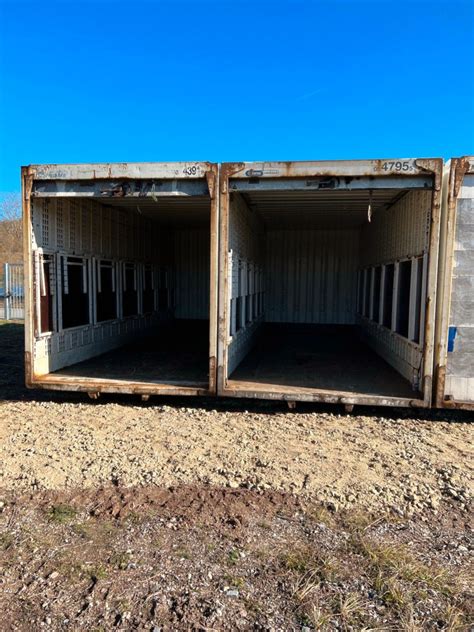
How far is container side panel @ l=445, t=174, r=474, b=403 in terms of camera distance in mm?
5949

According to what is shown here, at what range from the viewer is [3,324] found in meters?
18.0

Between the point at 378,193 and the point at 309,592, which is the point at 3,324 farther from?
the point at 309,592

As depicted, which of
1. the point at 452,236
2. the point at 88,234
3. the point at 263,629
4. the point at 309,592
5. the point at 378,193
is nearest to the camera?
the point at 263,629

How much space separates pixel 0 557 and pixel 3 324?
16702 millimetres

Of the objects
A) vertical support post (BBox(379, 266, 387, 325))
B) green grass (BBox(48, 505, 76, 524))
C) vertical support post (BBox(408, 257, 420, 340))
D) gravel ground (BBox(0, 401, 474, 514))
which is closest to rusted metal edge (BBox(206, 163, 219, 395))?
gravel ground (BBox(0, 401, 474, 514))

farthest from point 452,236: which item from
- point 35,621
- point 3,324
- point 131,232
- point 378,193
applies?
point 3,324

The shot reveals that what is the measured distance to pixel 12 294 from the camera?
65.5ft

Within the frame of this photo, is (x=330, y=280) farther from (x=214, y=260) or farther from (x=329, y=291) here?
(x=214, y=260)

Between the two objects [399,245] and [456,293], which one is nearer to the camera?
[456,293]

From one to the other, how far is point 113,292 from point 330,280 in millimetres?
7654

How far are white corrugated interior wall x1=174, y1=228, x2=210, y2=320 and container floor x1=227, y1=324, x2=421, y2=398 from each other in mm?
3395

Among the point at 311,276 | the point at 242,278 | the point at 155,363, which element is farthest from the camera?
the point at 311,276

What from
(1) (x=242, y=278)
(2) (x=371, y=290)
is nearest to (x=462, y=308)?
(1) (x=242, y=278)

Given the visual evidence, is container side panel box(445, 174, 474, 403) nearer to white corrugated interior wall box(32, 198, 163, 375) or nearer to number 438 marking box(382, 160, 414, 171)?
number 438 marking box(382, 160, 414, 171)
